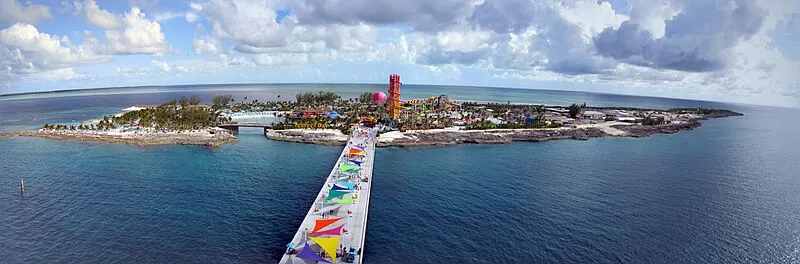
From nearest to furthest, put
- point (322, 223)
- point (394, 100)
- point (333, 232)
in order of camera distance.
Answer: point (333, 232)
point (322, 223)
point (394, 100)

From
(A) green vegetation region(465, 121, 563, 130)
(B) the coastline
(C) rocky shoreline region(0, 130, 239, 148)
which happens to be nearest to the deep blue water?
(C) rocky shoreline region(0, 130, 239, 148)

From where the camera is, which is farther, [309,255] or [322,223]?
[322,223]

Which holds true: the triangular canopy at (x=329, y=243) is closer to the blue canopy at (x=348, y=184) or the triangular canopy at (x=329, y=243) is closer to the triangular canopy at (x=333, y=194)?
the triangular canopy at (x=333, y=194)

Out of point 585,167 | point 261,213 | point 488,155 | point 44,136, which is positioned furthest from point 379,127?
Answer: point 44,136

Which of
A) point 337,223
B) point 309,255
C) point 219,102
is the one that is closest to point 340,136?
point 337,223

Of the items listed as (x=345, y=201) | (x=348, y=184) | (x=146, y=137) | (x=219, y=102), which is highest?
(x=219, y=102)

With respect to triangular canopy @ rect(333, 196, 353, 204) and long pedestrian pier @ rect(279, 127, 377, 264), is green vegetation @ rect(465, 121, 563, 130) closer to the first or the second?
long pedestrian pier @ rect(279, 127, 377, 264)

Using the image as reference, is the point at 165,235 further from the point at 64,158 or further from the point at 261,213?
the point at 64,158

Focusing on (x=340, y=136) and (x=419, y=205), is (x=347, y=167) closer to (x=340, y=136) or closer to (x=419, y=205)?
(x=419, y=205)
